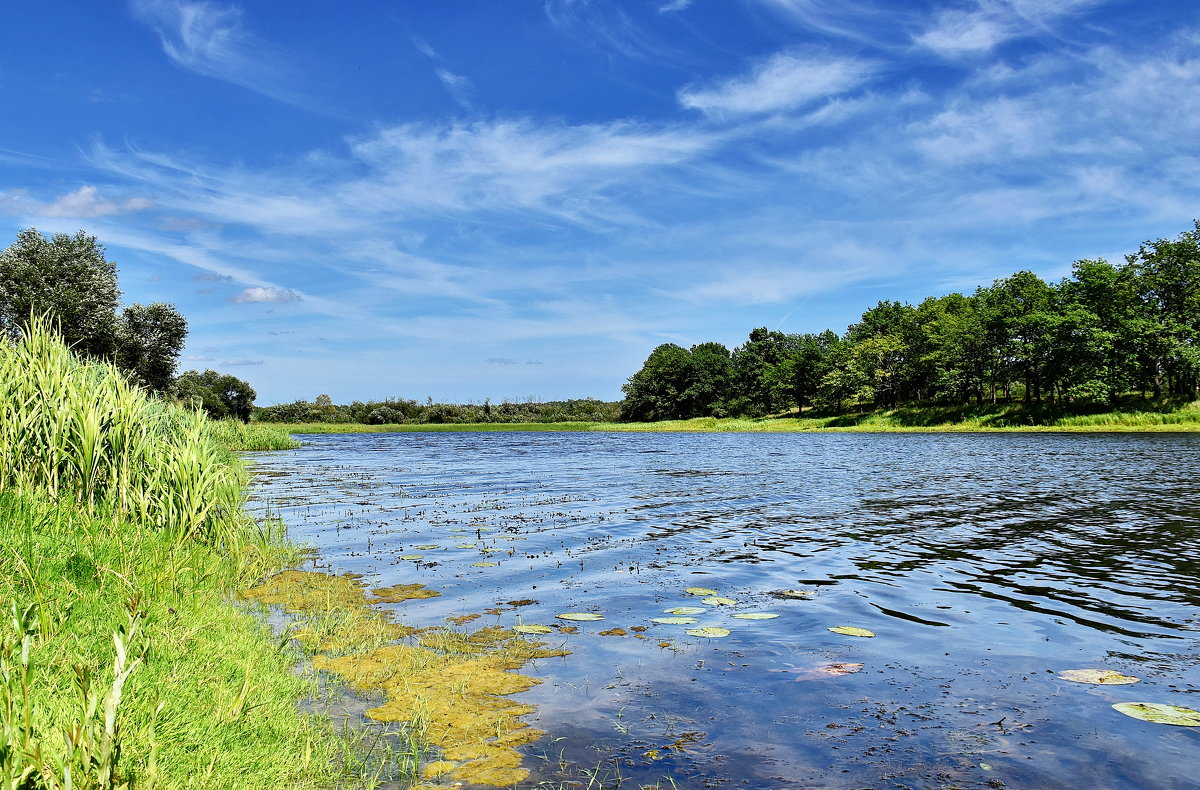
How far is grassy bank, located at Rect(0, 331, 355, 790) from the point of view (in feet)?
13.3

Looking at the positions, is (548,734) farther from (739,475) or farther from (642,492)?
(739,475)

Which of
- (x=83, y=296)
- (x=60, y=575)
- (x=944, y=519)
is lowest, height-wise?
(x=944, y=519)

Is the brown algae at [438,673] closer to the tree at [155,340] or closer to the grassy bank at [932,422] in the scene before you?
the tree at [155,340]

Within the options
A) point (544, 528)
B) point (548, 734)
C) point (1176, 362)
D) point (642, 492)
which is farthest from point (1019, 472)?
point (1176, 362)

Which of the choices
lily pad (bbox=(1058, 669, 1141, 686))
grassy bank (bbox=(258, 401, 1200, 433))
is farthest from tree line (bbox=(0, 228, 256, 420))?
lily pad (bbox=(1058, 669, 1141, 686))

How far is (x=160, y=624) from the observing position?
7703mm

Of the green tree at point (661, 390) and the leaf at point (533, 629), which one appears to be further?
the green tree at point (661, 390)

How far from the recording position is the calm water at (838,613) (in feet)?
20.0

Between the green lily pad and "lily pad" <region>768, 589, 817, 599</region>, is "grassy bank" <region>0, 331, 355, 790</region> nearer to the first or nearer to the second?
the green lily pad

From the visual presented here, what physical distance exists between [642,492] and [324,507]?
37.8 feet

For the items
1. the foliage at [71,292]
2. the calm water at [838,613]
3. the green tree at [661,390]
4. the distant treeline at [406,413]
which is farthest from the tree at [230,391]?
the calm water at [838,613]

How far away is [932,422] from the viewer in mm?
85188

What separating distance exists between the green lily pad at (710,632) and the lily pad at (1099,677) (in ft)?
12.8

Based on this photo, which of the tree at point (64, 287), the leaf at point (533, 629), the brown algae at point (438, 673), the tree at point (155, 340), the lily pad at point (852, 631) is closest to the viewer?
the brown algae at point (438, 673)
